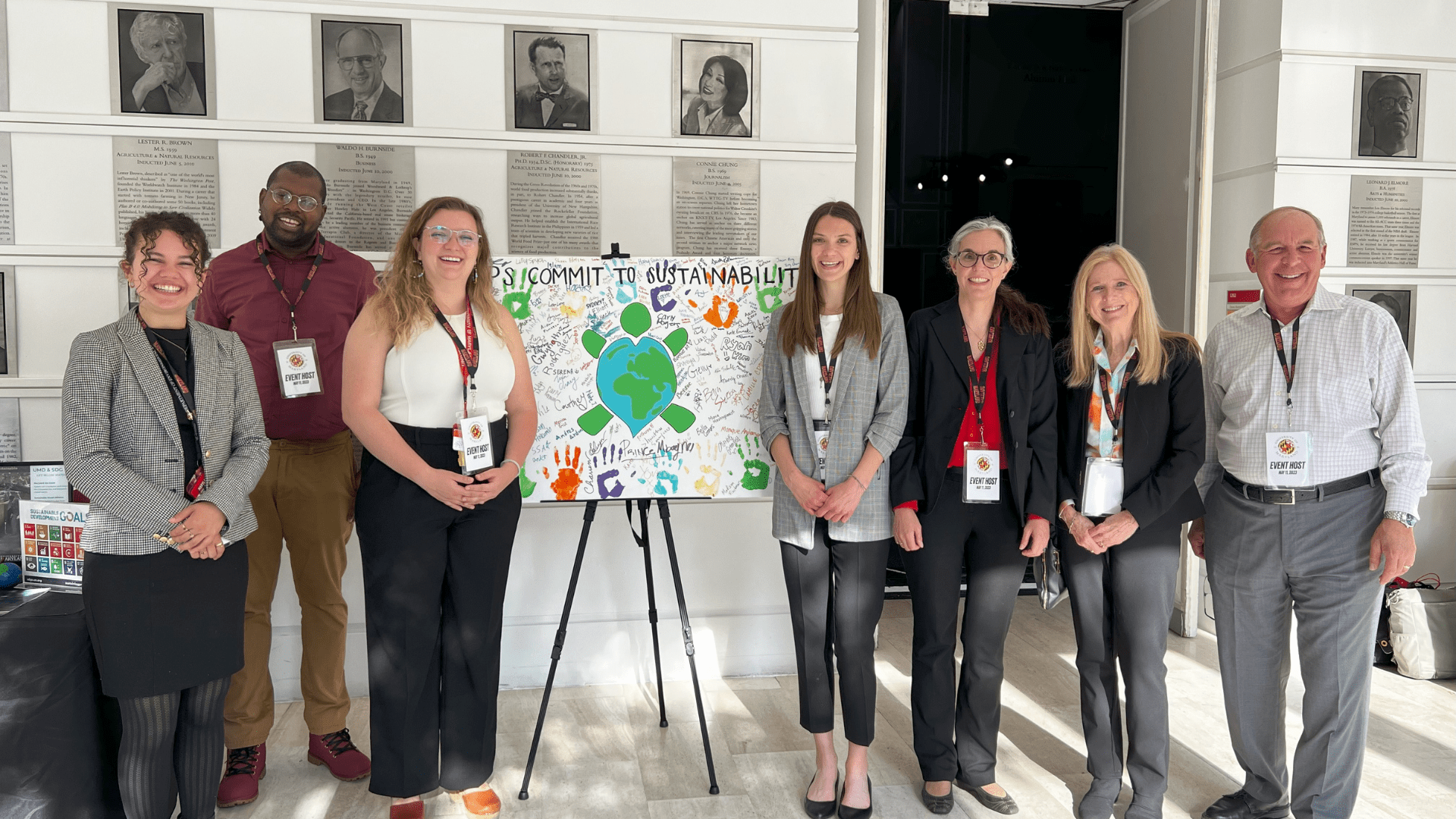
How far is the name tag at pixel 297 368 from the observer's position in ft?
8.96

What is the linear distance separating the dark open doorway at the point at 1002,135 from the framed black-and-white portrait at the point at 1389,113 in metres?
1.23

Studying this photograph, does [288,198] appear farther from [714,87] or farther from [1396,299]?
[1396,299]

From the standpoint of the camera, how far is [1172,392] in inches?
100

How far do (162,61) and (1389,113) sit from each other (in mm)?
5068

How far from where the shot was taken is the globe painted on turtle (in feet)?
9.51

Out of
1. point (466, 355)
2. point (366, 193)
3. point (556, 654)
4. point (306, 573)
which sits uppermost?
point (366, 193)

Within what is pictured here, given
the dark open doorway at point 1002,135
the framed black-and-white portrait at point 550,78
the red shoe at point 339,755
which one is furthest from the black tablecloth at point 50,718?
the dark open doorway at point 1002,135

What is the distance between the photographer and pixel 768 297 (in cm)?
295

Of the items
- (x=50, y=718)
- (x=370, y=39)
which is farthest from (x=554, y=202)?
(x=50, y=718)

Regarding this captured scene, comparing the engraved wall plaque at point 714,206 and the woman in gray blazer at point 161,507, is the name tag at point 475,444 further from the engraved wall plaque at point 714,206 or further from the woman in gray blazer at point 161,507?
the engraved wall plaque at point 714,206

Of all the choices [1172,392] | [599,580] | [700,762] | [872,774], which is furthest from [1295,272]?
[599,580]

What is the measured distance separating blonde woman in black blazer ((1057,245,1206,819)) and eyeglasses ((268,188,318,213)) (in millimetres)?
2363

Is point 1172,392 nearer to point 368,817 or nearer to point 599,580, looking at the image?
point 599,580

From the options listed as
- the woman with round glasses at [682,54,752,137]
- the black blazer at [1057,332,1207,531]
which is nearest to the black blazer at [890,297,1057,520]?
the black blazer at [1057,332,1207,531]
